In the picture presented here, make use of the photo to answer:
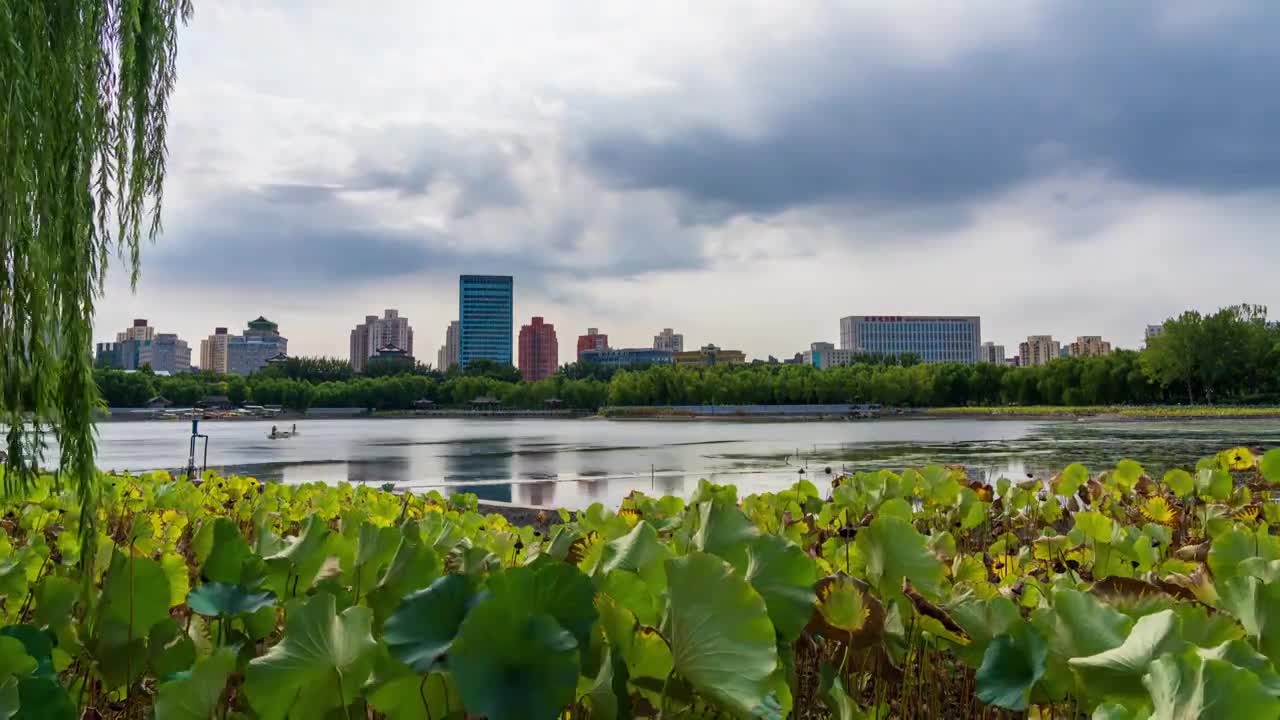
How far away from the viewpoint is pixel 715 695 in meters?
0.95

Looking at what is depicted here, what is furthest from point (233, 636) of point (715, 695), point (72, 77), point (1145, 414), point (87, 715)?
point (1145, 414)

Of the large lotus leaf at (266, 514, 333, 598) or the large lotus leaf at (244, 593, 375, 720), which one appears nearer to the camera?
the large lotus leaf at (244, 593, 375, 720)

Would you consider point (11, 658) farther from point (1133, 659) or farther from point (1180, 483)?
point (1180, 483)

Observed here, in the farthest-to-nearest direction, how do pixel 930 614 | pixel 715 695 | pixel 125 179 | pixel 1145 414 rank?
pixel 1145 414 → pixel 125 179 → pixel 930 614 → pixel 715 695

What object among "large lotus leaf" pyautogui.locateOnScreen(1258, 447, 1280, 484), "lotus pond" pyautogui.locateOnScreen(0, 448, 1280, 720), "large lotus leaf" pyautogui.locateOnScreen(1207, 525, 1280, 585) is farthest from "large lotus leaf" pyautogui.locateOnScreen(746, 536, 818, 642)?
"large lotus leaf" pyautogui.locateOnScreen(1258, 447, 1280, 484)

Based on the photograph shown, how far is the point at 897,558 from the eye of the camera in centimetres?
141

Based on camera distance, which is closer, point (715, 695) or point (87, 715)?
point (715, 695)

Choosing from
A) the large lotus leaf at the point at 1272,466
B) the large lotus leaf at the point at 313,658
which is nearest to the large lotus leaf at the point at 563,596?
the large lotus leaf at the point at 313,658

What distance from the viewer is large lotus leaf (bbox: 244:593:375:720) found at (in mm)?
1000

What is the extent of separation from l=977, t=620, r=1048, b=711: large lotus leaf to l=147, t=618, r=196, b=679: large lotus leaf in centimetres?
117

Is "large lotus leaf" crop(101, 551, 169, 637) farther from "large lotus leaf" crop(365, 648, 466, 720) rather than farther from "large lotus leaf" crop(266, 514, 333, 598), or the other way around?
"large lotus leaf" crop(365, 648, 466, 720)

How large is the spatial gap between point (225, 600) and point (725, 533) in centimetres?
80

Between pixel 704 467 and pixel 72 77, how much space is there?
64.0 feet

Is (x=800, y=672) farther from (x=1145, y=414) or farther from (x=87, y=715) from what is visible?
(x=1145, y=414)
